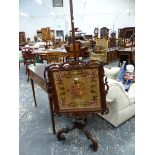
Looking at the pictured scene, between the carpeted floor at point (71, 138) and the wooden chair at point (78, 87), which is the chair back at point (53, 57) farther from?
the wooden chair at point (78, 87)

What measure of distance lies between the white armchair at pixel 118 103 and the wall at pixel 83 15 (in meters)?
9.30

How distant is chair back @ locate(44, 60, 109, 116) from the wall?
31.7 ft

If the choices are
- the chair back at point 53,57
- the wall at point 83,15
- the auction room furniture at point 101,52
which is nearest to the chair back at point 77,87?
the chair back at point 53,57

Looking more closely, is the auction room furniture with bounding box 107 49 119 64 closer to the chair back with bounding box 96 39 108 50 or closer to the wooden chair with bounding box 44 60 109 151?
the chair back with bounding box 96 39 108 50

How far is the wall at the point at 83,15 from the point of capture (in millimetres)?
10984

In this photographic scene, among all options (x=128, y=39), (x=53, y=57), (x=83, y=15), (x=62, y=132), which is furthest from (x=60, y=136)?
(x=83, y=15)

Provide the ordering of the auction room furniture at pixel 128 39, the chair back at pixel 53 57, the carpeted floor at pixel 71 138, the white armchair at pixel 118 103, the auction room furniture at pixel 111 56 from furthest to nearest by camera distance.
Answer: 1. the auction room furniture at pixel 111 56
2. the auction room furniture at pixel 128 39
3. the chair back at pixel 53 57
4. the white armchair at pixel 118 103
5. the carpeted floor at pixel 71 138

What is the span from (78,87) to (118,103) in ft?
1.97

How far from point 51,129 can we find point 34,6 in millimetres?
9667

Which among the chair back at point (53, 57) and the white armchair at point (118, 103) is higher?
the chair back at point (53, 57)

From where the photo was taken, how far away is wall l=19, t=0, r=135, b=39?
432 inches

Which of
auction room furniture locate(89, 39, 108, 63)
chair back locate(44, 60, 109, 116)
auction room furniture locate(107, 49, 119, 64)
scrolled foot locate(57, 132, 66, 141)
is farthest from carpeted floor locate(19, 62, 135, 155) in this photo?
A: auction room furniture locate(107, 49, 119, 64)

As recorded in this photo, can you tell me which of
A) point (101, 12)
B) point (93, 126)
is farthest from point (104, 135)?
point (101, 12)
